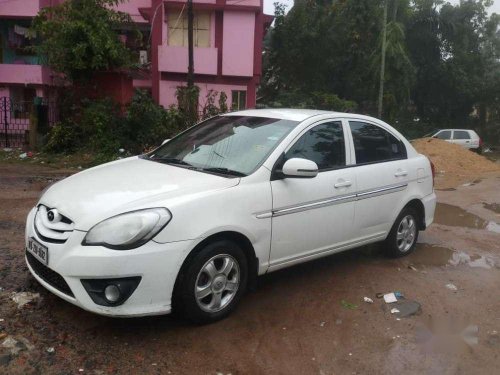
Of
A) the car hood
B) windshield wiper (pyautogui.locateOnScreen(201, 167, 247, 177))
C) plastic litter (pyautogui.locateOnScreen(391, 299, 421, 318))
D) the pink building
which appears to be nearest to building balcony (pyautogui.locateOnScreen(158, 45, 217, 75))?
the pink building

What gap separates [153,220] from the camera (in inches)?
133

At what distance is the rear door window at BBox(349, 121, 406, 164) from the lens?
511 cm

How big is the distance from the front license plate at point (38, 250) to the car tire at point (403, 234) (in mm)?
3535

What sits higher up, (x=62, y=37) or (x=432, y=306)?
(x=62, y=37)

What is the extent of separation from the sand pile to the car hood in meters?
12.8

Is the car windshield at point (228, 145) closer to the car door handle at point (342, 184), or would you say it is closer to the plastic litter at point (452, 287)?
the car door handle at point (342, 184)

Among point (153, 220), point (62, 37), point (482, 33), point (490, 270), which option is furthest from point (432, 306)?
point (482, 33)

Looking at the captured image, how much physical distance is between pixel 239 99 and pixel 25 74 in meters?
8.14

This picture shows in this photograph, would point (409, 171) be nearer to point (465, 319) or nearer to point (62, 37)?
point (465, 319)

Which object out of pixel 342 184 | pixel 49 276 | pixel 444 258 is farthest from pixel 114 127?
pixel 49 276

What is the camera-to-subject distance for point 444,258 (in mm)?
5961

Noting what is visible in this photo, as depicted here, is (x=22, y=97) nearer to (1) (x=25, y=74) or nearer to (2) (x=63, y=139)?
(1) (x=25, y=74)

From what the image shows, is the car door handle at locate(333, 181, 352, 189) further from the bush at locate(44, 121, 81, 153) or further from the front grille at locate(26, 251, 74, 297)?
the bush at locate(44, 121, 81, 153)

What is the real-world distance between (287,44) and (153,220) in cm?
2404
